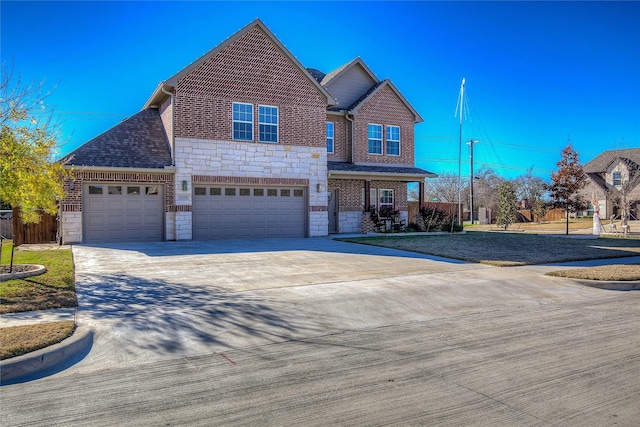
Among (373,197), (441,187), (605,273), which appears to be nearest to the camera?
(605,273)

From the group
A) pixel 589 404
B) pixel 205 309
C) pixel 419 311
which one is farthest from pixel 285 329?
pixel 589 404

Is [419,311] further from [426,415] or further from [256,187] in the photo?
[256,187]

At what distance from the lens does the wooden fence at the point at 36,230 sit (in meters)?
18.0

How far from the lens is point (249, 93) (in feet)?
64.7

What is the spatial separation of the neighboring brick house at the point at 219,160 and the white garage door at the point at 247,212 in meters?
0.04

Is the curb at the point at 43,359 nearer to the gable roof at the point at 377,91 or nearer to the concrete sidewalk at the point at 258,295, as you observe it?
the concrete sidewalk at the point at 258,295

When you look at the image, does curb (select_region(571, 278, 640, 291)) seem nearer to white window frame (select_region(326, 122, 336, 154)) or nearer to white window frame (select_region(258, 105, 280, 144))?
white window frame (select_region(258, 105, 280, 144))

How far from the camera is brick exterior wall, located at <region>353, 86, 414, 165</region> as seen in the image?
24578 millimetres

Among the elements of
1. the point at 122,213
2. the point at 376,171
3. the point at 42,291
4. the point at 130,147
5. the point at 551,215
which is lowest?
the point at 42,291

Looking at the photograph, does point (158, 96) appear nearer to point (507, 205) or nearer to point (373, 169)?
point (373, 169)

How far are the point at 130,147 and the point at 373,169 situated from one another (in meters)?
11.4

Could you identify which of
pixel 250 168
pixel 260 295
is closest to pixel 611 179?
pixel 250 168

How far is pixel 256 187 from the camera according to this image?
66.8 ft

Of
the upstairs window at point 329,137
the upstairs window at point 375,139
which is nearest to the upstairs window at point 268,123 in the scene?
the upstairs window at point 329,137
